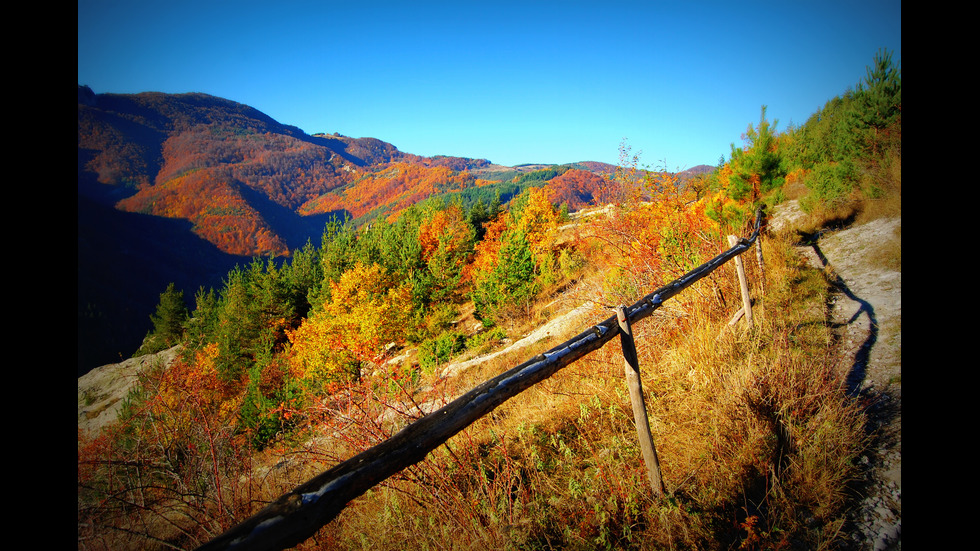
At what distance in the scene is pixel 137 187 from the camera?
189625 millimetres

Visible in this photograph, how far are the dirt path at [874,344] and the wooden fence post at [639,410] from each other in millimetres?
945

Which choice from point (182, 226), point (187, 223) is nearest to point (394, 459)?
point (182, 226)

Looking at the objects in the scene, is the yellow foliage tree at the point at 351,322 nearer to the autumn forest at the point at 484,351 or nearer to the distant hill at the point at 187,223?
the autumn forest at the point at 484,351

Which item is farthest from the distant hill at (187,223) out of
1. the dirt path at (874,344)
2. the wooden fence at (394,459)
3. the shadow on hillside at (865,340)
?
the wooden fence at (394,459)

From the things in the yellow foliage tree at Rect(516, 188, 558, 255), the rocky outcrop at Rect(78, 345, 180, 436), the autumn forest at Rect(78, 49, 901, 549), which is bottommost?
the rocky outcrop at Rect(78, 345, 180, 436)

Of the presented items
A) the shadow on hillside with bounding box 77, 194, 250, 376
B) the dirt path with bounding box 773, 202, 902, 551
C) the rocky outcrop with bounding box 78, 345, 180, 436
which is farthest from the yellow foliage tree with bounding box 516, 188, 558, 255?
the shadow on hillside with bounding box 77, 194, 250, 376

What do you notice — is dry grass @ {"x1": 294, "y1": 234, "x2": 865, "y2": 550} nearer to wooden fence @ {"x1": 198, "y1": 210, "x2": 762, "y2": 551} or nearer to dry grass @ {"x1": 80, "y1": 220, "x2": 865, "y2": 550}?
dry grass @ {"x1": 80, "y1": 220, "x2": 865, "y2": 550}

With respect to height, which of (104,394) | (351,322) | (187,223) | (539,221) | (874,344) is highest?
(187,223)

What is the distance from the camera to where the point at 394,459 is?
1.24m

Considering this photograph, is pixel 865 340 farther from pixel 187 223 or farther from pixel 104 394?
pixel 187 223

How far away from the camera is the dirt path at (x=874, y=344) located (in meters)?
1.89

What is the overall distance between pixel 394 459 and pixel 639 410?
5.27 ft

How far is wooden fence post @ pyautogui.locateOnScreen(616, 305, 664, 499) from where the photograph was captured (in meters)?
2.14
